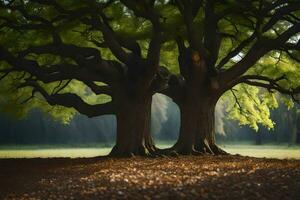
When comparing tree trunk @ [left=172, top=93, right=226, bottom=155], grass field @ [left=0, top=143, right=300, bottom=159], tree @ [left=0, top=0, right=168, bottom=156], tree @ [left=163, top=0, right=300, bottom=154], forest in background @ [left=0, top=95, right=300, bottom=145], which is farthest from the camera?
forest in background @ [left=0, top=95, right=300, bottom=145]

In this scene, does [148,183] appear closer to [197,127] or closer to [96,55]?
[96,55]

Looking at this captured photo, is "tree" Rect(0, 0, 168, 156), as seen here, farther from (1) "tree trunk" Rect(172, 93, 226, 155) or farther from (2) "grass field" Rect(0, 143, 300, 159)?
(2) "grass field" Rect(0, 143, 300, 159)

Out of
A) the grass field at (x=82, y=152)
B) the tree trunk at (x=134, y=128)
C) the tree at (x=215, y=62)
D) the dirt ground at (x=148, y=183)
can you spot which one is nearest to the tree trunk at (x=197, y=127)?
the tree at (x=215, y=62)

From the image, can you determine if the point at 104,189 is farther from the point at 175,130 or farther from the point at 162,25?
the point at 175,130

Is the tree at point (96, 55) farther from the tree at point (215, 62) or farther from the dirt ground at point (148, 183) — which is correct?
the dirt ground at point (148, 183)

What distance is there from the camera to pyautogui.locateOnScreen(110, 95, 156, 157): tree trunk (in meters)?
26.1

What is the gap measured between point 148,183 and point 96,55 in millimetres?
12064

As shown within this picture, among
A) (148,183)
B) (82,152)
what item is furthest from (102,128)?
(148,183)

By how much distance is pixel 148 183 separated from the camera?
46.5ft

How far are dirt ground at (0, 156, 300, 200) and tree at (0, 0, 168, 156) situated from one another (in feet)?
21.1

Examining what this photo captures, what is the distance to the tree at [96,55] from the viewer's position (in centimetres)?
2389

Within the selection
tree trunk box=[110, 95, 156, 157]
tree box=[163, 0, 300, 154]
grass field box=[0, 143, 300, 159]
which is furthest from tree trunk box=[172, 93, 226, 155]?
grass field box=[0, 143, 300, 159]

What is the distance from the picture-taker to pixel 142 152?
26125 mm

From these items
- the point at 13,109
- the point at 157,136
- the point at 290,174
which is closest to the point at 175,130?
the point at 157,136
